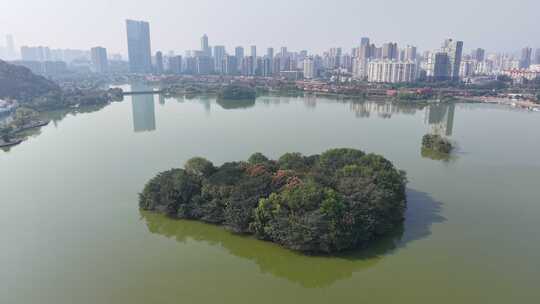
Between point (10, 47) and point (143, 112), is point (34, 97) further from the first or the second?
point (10, 47)

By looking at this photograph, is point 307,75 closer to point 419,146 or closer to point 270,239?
point 419,146

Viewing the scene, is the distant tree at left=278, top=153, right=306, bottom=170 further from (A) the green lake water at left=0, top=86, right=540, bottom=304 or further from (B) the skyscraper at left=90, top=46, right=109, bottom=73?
(B) the skyscraper at left=90, top=46, right=109, bottom=73

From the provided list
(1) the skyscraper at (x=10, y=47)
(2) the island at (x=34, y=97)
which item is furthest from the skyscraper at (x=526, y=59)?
(1) the skyscraper at (x=10, y=47)

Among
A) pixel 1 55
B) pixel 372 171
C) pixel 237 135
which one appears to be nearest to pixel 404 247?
pixel 372 171

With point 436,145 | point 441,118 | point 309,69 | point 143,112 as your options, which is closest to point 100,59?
point 309,69

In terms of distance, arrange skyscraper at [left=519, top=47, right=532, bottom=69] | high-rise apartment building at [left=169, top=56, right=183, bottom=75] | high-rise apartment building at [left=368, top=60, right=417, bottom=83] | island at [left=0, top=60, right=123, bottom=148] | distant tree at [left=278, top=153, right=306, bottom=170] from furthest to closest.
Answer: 1. skyscraper at [left=519, top=47, right=532, bottom=69]
2. high-rise apartment building at [left=169, top=56, right=183, bottom=75]
3. high-rise apartment building at [left=368, top=60, right=417, bottom=83]
4. island at [left=0, top=60, right=123, bottom=148]
5. distant tree at [left=278, top=153, right=306, bottom=170]

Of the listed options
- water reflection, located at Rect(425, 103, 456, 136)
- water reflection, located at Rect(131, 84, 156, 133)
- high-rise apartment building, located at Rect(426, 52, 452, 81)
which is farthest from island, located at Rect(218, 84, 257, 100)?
high-rise apartment building, located at Rect(426, 52, 452, 81)
